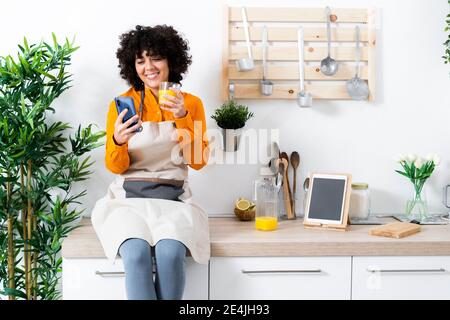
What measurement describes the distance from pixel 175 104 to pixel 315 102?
2.47 feet

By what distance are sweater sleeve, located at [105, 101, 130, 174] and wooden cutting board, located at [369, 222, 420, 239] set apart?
37.9 inches

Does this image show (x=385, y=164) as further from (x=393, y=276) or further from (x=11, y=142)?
(x=11, y=142)

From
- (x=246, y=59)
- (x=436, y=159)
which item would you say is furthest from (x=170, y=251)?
(x=436, y=159)

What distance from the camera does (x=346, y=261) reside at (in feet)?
8.09

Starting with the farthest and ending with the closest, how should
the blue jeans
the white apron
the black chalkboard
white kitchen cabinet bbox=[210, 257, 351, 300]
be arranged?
the black chalkboard → white kitchen cabinet bbox=[210, 257, 351, 300] → the white apron → the blue jeans

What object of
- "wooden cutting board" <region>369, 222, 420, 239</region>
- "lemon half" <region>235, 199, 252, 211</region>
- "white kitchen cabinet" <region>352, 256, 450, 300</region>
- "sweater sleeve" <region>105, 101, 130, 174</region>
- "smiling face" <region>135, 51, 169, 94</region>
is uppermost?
"smiling face" <region>135, 51, 169, 94</region>

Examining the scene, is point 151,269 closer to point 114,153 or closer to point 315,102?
point 114,153

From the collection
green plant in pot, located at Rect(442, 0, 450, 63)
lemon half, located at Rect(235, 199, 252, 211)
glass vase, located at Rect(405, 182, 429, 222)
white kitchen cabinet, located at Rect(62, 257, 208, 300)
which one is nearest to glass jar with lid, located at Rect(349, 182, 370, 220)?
glass vase, located at Rect(405, 182, 429, 222)

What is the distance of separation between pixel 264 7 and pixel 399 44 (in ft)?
1.99

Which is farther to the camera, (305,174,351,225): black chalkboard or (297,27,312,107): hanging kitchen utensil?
(297,27,312,107): hanging kitchen utensil

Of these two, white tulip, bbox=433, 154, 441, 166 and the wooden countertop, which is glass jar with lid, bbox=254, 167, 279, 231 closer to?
the wooden countertop

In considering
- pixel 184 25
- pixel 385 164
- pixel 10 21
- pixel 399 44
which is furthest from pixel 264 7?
pixel 10 21

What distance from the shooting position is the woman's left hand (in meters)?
2.41

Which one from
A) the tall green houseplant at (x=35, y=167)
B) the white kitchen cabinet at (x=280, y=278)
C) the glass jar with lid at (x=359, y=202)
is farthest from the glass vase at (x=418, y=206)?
the tall green houseplant at (x=35, y=167)
